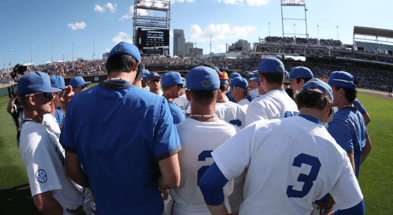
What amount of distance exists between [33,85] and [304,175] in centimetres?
236

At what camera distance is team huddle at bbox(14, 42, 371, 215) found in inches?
66.2

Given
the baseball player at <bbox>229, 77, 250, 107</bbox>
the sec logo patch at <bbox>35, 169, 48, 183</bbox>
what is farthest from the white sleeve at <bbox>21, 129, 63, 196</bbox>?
the baseball player at <bbox>229, 77, 250, 107</bbox>

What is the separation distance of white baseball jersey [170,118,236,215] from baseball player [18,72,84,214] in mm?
1010

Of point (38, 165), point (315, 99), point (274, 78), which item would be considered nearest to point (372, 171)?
point (274, 78)

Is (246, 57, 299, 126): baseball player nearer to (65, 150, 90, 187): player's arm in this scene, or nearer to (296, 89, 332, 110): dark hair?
(296, 89, 332, 110): dark hair

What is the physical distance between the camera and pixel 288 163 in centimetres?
166

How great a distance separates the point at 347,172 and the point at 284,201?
507 mm

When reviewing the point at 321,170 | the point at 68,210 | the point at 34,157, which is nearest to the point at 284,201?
the point at 321,170

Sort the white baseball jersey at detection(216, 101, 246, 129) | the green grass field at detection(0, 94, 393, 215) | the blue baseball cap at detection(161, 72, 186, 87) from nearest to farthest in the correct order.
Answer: the white baseball jersey at detection(216, 101, 246, 129) < the blue baseball cap at detection(161, 72, 186, 87) < the green grass field at detection(0, 94, 393, 215)

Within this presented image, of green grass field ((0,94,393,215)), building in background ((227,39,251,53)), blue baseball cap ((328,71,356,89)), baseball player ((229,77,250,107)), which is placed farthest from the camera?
building in background ((227,39,251,53))

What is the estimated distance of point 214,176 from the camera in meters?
1.66

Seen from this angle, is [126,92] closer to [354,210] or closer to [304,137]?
[304,137]

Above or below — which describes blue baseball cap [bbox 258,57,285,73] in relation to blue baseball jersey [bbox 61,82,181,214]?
above

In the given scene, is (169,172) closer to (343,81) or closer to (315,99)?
(315,99)
